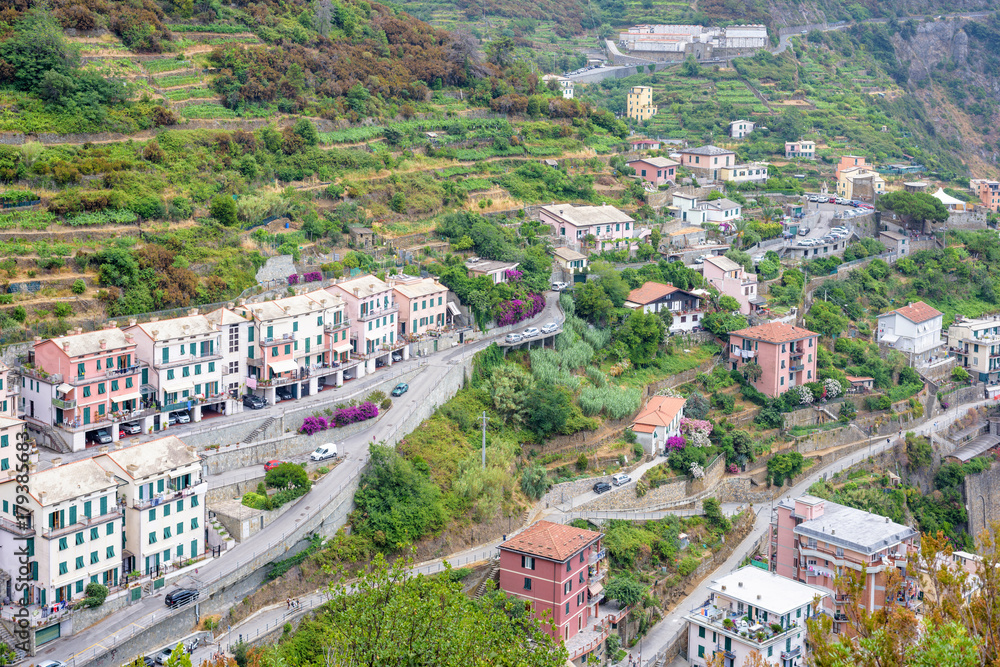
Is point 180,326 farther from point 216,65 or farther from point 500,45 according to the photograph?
point 500,45

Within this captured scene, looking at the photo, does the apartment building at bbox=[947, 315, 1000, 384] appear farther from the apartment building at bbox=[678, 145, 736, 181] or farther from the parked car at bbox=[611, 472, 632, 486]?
the parked car at bbox=[611, 472, 632, 486]

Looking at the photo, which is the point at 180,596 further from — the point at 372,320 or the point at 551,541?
the point at 372,320

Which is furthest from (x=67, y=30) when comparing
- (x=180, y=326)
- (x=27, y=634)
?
(x=27, y=634)

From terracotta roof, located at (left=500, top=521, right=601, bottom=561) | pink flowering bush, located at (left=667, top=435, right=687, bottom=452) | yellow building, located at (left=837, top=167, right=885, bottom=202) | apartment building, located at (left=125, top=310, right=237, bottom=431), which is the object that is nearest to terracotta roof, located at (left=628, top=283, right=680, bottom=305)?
pink flowering bush, located at (left=667, top=435, right=687, bottom=452)

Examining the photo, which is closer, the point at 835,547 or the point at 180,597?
the point at 180,597

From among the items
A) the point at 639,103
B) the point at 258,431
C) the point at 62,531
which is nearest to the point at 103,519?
the point at 62,531

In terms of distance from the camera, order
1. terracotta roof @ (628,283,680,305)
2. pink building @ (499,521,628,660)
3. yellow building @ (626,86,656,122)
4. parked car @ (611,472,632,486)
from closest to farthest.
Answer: pink building @ (499,521,628,660)
parked car @ (611,472,632,486)
terracotta roof @ (628,283,680,305)
yellow building @ (626,86,656,122)
